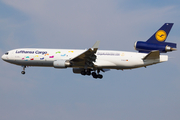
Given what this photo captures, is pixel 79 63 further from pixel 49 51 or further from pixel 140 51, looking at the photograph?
pixel 140 51

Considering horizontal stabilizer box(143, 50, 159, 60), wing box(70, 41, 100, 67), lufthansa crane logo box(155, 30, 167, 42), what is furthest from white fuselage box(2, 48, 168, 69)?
lufthansa crane logo box(155, 30, 167, 42)

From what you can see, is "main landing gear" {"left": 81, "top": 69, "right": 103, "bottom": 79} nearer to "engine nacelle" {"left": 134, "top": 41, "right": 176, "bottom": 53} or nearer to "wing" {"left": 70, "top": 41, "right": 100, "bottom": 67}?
"wing" {"left": 70, "top": 41, "right": 100, "bottom": 67}

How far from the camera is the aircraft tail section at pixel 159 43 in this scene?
127ft

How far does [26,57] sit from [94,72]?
11.4 metres

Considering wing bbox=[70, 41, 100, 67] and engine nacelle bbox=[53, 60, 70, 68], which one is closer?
wing bbox=[70, 41, 100, 67]

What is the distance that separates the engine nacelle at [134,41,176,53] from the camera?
3856 cm

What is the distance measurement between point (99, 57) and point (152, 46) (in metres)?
8.20

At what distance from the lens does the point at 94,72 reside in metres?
43.9

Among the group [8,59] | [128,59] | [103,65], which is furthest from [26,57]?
[128,59]

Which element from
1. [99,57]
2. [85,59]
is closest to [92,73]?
[99,57]

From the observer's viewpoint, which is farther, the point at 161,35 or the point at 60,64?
the point at 161,35

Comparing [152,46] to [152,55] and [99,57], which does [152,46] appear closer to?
[152,55]

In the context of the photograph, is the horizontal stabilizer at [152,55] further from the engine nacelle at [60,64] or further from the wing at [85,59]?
the engine nacelle at [60,64]

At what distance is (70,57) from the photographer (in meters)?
41.6
